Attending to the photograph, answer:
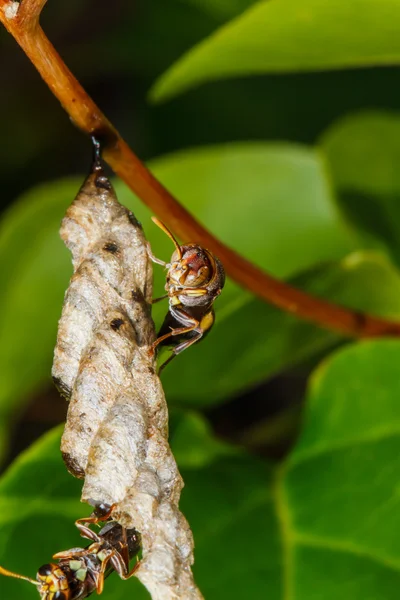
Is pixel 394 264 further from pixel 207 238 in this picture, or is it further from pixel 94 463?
pixel 94 463

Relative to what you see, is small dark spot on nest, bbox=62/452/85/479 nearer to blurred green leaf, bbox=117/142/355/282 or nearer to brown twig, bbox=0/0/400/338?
brown twig, bbox=0/0/400/338

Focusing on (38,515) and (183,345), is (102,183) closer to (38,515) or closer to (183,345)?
(183,345)

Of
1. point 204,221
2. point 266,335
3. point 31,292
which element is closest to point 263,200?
point 204,221

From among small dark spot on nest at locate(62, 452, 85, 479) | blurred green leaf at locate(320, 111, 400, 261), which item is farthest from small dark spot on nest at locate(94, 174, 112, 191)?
blurred green leaf at locate(320, 111, 400, 261)

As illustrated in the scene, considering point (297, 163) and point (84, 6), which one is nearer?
point (297, 163)

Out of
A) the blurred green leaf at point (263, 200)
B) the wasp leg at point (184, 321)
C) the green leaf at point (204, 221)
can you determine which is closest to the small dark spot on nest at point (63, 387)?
the wasp leg at point (184, 321)

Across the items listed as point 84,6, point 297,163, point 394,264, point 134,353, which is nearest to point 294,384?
point 394,264
